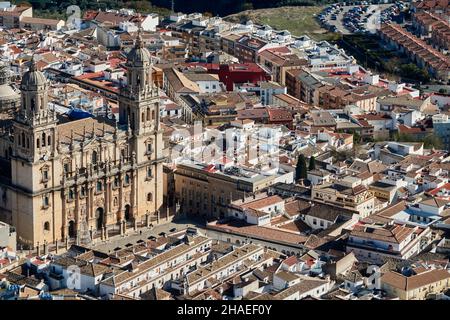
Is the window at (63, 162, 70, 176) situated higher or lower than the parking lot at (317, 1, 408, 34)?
higher

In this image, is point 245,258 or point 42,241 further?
point 42,241

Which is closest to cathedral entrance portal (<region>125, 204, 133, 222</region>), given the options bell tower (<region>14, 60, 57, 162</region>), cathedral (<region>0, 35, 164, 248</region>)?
cathedral (<region>0, 35, 164, 248</region>)

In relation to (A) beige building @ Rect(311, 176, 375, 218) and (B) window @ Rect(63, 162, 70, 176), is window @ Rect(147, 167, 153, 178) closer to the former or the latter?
(B) window @ Rect(63, 162, 70, 176)

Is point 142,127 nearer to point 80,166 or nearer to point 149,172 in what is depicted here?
point 149,172

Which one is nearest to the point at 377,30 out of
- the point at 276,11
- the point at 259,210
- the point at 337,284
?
the point at 276,11

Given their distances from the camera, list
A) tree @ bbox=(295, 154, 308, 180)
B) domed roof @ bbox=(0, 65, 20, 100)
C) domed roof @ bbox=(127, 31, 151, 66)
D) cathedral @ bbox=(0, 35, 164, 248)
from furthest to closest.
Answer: domed roof @ bbox=(0, 65, 20, 100)
tree @ bbox=(295, 154, 308, 180)
domed roof @ bbox=(127, 31, 151, 66)
cathedral @ bbox=(0, 35, 164, 248)
